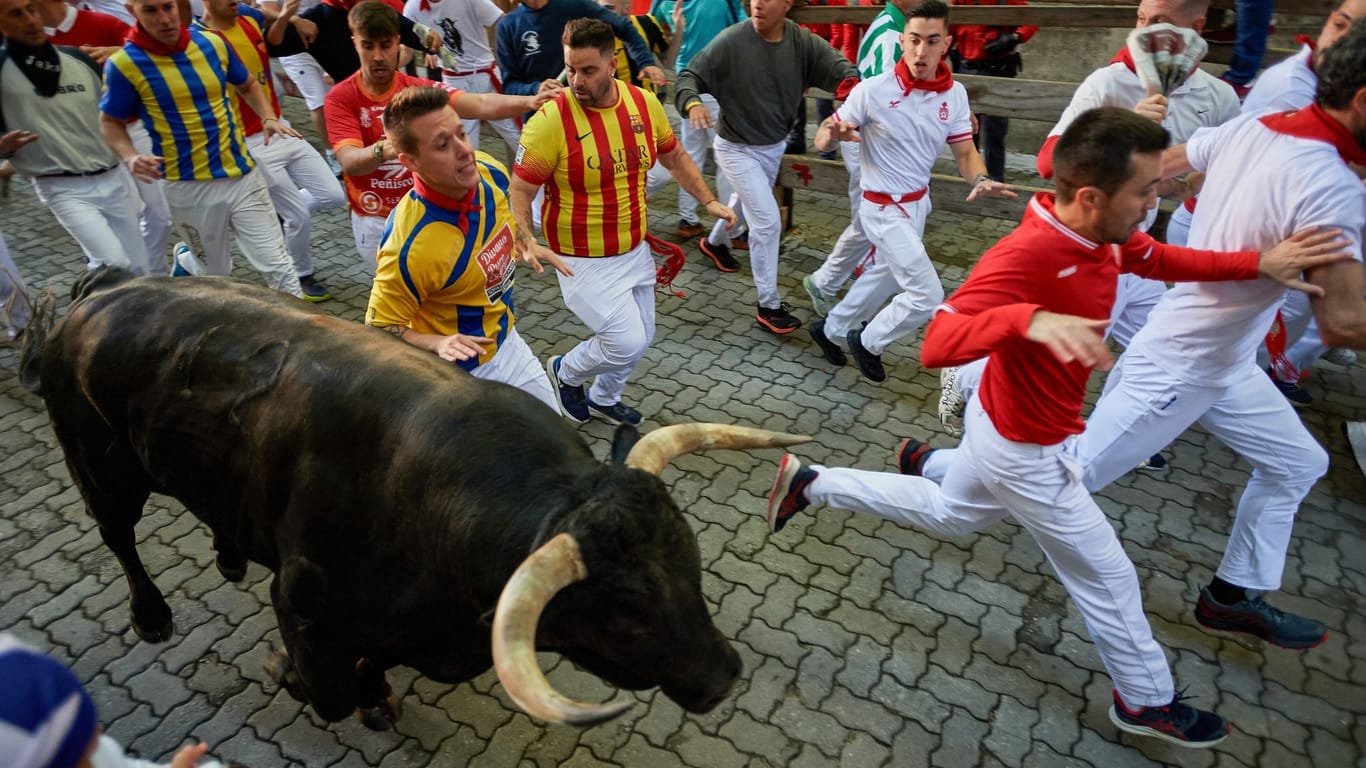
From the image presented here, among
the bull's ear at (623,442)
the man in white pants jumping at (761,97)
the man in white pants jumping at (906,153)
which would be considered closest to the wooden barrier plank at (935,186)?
the man in white pants jumping at (761,97)

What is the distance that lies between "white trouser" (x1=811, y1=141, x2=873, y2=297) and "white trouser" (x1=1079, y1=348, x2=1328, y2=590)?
9.17 feet

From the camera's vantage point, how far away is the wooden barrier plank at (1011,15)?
24.0ft

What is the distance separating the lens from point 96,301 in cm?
368

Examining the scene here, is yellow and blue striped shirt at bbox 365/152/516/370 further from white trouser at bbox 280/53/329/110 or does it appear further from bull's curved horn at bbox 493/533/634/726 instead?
white trouser at bbox 280/53/329/110

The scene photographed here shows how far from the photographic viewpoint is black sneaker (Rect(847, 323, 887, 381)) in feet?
20.7

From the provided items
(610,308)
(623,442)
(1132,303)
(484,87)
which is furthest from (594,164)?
(484,87)

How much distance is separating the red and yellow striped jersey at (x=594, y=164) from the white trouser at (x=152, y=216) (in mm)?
3326

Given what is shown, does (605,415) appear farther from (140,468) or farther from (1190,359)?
(1190,359)

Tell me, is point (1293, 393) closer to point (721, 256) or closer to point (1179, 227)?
point (1179, 227)

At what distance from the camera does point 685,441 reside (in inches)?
111

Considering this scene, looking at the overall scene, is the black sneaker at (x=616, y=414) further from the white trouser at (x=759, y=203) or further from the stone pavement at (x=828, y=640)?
the white trouser at (x=759, y=203)

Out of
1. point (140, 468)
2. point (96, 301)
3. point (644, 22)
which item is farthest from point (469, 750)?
point (644, 22)

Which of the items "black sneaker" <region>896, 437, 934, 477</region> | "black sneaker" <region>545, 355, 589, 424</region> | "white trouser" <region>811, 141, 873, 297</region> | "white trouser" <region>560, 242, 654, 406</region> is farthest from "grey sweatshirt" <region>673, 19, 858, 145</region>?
"black sneaker" <region>896, 437, 934, 477</region>

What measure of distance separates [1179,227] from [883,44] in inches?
115
